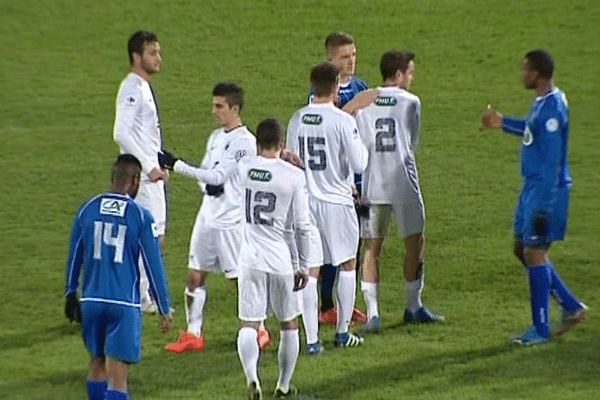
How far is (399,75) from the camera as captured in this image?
11.4 m

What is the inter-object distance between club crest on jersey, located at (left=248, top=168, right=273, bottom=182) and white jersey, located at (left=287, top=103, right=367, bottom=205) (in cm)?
124

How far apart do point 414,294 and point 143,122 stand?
8.27 ft

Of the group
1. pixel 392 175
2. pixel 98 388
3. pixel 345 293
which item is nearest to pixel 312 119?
pixel 392 175

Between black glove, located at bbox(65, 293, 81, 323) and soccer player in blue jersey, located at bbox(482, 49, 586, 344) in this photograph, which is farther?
soccer player in blue jersey, located at bbox(482, 49, 586, 344)

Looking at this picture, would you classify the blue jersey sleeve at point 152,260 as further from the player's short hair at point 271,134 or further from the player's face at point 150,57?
the player's face at point 150,57

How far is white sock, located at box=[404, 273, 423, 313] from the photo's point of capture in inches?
460

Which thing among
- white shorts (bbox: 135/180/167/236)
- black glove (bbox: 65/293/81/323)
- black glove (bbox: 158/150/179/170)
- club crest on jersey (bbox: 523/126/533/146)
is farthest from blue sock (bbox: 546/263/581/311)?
black glove (bbox: 65/293/81/323)

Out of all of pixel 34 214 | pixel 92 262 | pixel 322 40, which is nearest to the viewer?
pixel 92 262

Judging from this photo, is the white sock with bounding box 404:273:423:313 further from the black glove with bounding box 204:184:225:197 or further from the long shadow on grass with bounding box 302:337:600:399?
the black glove with bounding box 204:184:225:197

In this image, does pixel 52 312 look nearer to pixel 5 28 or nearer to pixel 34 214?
pixel 34 214

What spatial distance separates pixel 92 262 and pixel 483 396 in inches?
111

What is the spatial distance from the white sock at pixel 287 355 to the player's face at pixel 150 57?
2908 millimetres

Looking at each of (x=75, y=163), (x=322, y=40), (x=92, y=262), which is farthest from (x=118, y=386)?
(x=322, y=40)

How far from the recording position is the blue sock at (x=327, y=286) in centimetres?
1195
